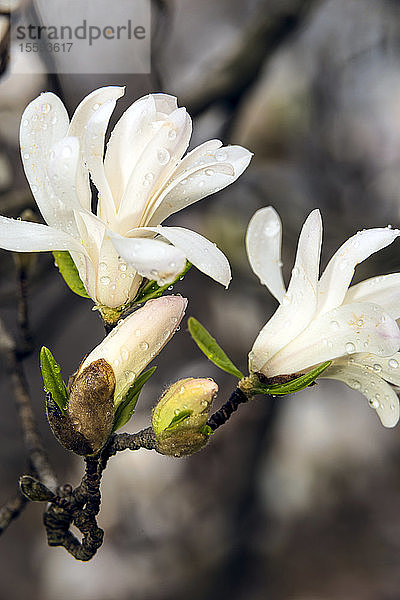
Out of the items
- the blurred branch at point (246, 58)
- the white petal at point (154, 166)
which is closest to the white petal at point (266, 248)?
the white petal at point (154, 166)

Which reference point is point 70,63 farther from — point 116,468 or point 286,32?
point 116,468

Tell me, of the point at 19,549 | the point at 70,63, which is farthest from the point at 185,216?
the point at 19,549

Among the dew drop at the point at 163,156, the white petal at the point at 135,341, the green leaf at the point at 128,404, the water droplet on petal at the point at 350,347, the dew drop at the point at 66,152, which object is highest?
the dew drop at the point at 66,152

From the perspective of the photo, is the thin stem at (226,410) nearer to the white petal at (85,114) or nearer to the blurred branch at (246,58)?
the white petal at (85,114)

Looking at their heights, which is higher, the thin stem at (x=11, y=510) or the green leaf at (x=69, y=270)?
the green leaf at (x=69, y=270)

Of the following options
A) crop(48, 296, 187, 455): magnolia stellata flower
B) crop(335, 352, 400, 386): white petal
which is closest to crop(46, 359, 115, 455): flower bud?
crop(48, 296, 187, 455): magnolia stellata flower
